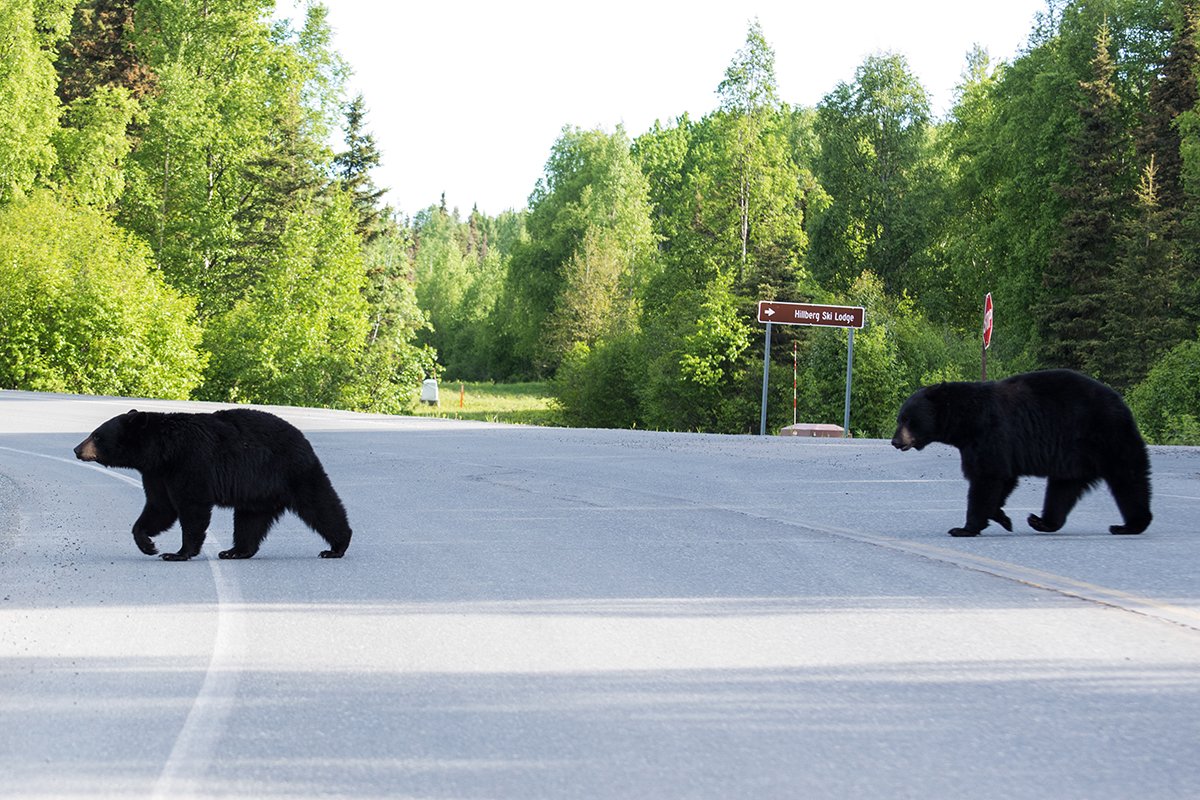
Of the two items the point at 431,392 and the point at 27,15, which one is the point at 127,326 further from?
the point at 431,392

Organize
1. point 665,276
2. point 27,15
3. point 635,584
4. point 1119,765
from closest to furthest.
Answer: point 1119,765, point 635,584, point 27,15, point 665,276

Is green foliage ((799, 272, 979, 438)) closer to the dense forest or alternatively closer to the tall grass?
the dense forest

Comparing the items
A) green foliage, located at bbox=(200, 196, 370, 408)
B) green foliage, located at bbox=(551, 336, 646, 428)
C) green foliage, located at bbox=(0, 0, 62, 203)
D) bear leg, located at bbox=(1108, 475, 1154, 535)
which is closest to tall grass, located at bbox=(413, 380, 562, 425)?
green foliage, located at bbox=(551, 336, 646, 428)

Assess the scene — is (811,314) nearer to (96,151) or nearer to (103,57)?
(96,151)

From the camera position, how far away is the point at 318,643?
20.8 ft

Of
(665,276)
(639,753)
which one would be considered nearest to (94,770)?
(639,753)

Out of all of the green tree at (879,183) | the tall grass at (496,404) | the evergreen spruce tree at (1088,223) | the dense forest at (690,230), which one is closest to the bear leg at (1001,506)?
the dense forest at (690,230)

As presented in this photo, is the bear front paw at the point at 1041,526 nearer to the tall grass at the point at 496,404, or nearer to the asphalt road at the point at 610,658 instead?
the asphalt road at the point at 610,658

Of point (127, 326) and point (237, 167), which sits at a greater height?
point (237, 167)

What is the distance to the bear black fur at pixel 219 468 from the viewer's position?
8570 millimetres

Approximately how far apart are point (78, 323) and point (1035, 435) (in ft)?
118

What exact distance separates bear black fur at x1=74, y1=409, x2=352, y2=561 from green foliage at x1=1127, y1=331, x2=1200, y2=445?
1118 inches

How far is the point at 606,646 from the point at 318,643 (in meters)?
1.32

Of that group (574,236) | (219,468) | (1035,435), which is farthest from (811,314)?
(574,236)
